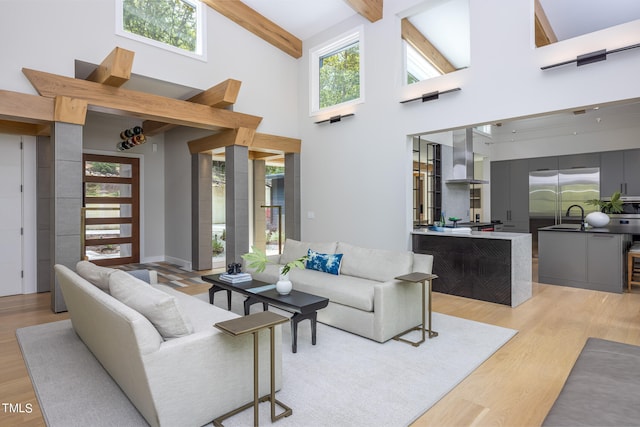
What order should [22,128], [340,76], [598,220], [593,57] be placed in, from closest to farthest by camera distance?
1. [593,57]
2. [22,128]
3. [598,220]
4. [340,76]

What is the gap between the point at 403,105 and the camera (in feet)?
18.1

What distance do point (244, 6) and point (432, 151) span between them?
4.38 metres

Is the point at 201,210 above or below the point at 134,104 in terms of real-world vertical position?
below

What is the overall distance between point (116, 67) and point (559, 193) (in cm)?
906

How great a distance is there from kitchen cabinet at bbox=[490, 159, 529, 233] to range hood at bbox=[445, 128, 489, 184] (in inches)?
95.8

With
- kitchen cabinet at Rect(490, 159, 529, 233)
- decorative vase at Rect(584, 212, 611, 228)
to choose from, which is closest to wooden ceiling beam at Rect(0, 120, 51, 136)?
decorative vase at Rect(584, 212, 611, 228)

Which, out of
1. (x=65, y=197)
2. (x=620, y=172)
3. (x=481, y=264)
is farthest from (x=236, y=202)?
(x=620, y=172)

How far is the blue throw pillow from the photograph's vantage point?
4.36 metres

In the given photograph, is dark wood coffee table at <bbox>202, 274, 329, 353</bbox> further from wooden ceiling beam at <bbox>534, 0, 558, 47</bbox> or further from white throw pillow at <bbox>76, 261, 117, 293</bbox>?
wooden ceiling beam at <bbox>534, 0, 558, 47</bbox>

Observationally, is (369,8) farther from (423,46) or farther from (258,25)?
(258,25)

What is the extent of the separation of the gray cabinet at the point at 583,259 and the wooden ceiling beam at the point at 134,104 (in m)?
5.46

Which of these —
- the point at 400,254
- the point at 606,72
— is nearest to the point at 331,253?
the point at 400,254

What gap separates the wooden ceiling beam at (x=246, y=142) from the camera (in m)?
6.01

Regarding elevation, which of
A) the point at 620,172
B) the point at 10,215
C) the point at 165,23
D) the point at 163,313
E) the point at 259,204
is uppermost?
the point at 165,23
